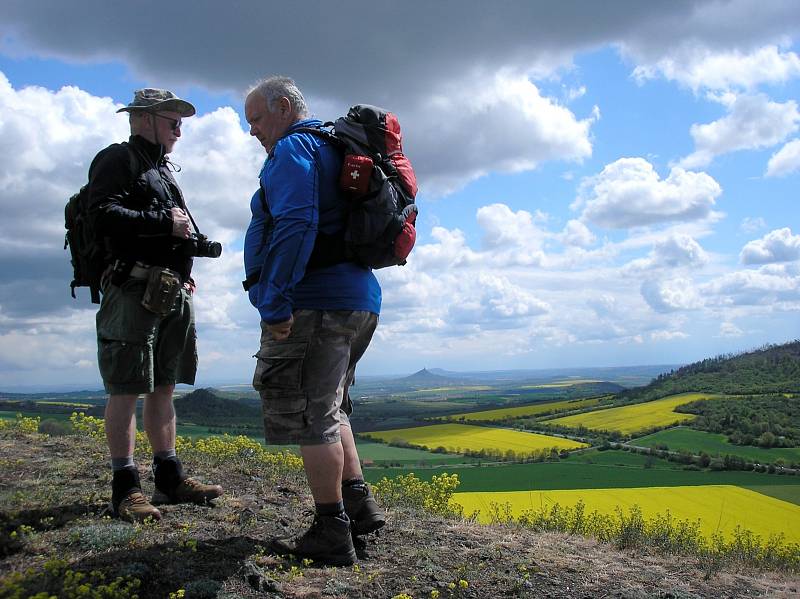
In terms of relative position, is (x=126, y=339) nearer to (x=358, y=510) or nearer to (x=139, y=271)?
(x=139, y=271)

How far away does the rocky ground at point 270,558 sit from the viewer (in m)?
2.83

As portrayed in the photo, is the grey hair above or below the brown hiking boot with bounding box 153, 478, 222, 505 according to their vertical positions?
above

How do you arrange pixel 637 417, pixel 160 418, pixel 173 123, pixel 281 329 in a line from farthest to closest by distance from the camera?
pixel 637 417 < pixel 173 123 < pixel 160 418 < pixel 281 329

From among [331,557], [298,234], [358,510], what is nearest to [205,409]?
[358,510]

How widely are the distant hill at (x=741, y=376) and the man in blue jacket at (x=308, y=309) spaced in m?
71.8

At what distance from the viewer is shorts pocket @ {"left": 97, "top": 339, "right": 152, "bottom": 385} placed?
3668 millimetres

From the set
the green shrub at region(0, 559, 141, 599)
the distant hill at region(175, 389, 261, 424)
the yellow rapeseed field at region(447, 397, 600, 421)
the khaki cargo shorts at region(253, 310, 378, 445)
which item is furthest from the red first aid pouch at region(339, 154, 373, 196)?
the yellow rapeseed field at region(447, 397, 600, 421)

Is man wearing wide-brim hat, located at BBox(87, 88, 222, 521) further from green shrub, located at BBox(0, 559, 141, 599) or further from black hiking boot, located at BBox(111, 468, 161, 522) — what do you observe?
green shrub, located at BBox(0, 559, 141, 599)

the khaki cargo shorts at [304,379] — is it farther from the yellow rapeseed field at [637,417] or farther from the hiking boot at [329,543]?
the yellow rapeseed field at [637,417]

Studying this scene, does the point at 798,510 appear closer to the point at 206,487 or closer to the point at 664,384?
the point at 206,487

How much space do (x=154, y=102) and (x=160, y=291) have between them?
1364 mm

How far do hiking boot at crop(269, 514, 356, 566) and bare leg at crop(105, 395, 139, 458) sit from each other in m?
1.36

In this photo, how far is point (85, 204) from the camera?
3873mm

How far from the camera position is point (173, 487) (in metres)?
4.14
